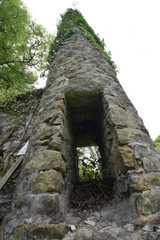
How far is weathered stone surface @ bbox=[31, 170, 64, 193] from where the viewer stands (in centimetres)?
114

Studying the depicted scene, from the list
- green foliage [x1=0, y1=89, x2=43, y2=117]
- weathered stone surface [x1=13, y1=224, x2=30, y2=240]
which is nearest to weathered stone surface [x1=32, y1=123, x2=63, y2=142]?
weathered stone surface [x1=13, y1=224, x2=30, y2=240]

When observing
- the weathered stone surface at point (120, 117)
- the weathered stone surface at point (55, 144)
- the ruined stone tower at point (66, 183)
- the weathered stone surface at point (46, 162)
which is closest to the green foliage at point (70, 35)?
the ruined stone tower at point (66, 183)

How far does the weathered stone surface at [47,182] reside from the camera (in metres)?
1.14

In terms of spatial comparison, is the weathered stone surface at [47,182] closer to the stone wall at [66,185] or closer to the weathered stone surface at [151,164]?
the stone wall at [66,185]

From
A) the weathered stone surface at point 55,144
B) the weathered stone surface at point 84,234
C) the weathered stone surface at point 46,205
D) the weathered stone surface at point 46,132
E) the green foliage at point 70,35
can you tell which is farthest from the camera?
the green foliage at point 70,35

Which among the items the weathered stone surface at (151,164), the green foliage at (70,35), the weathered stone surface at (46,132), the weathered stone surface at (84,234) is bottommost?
the weathered stone surface at (84,234)

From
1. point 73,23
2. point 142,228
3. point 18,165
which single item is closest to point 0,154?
point 18,165

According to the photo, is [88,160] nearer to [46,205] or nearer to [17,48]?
[46,205]

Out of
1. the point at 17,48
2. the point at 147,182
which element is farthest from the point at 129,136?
the point at 17,48

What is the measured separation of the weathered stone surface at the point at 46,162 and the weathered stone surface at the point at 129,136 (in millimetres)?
614

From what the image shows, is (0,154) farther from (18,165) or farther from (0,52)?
(0,52)

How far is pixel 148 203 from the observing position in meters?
1.00

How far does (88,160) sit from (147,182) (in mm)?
1147

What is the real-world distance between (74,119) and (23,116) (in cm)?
146
